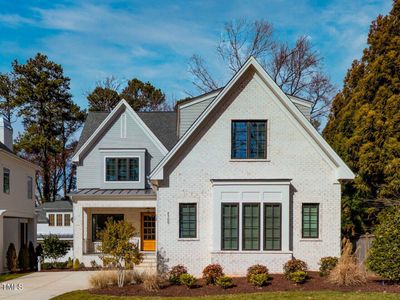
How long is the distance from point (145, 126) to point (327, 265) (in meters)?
12.9

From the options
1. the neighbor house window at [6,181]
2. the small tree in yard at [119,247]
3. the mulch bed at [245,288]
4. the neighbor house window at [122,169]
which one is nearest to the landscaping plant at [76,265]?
the neighbor house window at [122,169]

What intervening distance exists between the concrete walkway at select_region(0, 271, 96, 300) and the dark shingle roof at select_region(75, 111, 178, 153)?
789 centimetres

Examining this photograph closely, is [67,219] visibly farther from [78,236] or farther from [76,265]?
[76,265]

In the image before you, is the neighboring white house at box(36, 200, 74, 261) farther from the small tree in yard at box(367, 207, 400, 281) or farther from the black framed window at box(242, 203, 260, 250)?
the small tree in yard at box(367, 207, 400, 281)

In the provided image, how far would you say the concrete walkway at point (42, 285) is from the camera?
1435cm

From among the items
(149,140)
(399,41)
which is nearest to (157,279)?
(149,140)

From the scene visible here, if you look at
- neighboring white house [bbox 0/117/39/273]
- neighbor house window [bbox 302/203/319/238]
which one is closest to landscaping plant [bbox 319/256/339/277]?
neighbor house window [bbox 302/203/319/238]

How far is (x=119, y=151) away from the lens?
80.1 ft

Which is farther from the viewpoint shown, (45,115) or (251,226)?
(45,115)

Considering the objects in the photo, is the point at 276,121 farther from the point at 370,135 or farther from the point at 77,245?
the point at 77,245

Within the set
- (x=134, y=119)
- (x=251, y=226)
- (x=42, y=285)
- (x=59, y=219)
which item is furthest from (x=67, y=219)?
(x=251, y=226)

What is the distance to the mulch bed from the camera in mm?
13299

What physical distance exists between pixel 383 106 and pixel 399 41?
297 cm

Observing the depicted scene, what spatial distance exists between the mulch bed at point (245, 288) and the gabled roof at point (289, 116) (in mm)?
4123
